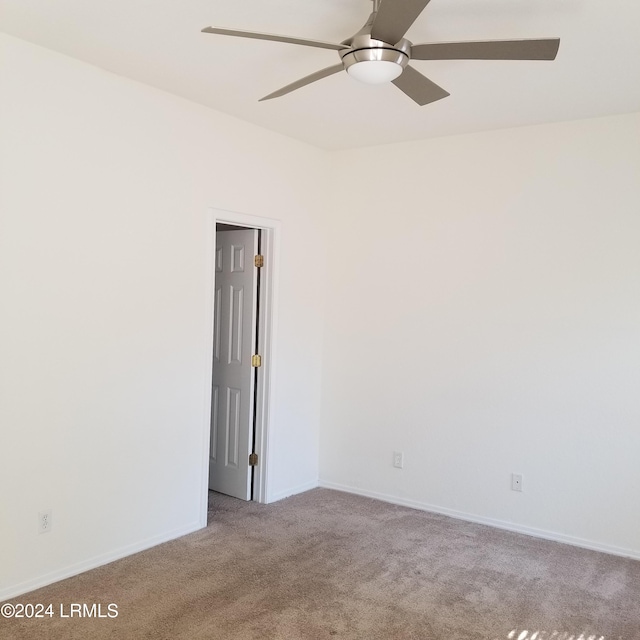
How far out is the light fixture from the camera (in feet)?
7.70

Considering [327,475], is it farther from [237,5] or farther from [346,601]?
[237,5]

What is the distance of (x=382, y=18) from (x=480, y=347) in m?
2.70

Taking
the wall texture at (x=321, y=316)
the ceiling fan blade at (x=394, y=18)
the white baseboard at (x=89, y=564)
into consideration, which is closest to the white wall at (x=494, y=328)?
the wall texture at (x=321, y=316)

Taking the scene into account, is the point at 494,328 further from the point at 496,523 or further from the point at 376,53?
the point at 376,53

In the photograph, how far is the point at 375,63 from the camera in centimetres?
237

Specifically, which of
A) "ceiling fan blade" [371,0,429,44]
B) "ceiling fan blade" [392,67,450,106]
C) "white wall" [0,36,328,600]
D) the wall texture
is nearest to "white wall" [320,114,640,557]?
the wall texture

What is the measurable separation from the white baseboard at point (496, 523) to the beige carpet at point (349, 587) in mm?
74

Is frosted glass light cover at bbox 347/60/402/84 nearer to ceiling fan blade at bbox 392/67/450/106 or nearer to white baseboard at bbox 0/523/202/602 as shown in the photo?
ceiling fan blade at bbox 392/67/450/106

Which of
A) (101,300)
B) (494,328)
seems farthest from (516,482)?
(101,300)

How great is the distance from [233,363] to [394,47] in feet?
9.53

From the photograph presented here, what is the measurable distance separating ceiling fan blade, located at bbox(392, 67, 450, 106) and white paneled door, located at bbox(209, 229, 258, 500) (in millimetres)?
2038

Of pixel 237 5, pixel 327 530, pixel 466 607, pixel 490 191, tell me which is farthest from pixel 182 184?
pixel 466 607

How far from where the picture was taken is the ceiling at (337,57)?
8.65 ft

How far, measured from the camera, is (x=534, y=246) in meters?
4.18
